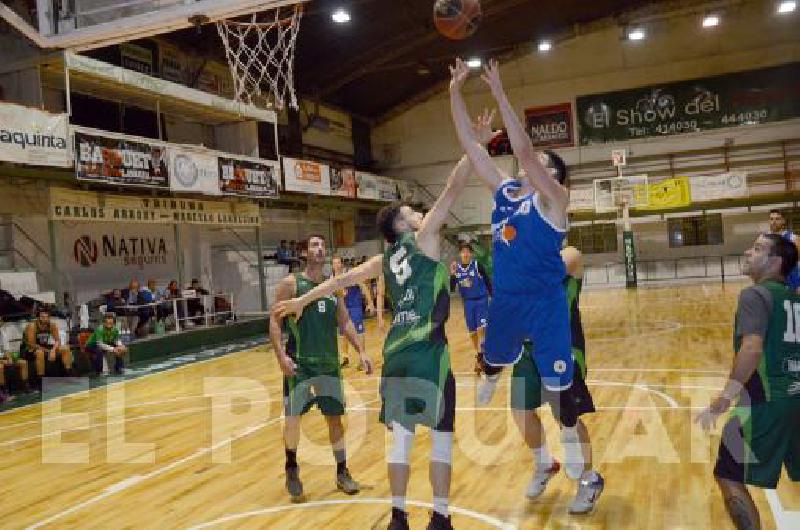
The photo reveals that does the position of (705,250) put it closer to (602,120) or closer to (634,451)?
(602,120)

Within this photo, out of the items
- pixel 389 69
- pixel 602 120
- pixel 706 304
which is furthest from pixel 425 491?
pixel 602 120

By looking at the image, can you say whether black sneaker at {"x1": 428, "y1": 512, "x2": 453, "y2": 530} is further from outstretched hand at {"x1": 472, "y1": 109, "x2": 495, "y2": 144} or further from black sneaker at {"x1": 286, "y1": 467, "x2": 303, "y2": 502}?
outstretched hand at {"x1": 472, "y1": 109, "x2": 495, "y2": 144}

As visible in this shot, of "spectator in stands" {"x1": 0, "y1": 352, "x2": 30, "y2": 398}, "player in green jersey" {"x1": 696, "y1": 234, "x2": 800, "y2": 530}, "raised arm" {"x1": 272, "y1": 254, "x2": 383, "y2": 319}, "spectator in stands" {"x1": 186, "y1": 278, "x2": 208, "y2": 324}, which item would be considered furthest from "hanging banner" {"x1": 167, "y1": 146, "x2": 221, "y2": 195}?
"player in green jersey" {"x1": 696, "y1": 234, "x2": 800, "y2": 530}

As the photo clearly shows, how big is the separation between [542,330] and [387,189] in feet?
74.5

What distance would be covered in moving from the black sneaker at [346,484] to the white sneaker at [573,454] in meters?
1.52

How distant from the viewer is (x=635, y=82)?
85.3 ft

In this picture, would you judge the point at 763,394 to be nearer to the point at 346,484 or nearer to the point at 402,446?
the point at 402,446

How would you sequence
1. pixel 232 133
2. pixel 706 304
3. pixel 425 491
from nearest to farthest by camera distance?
pixel 425 491 → pixel 706 304 → pixel 232 133

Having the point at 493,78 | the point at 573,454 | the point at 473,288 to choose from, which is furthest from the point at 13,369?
the point at 493,78

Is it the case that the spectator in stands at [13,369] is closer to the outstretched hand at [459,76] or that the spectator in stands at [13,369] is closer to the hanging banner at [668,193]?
the outstretched hand at [459,76]

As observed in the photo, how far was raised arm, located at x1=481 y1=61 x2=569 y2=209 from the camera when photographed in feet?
11.2

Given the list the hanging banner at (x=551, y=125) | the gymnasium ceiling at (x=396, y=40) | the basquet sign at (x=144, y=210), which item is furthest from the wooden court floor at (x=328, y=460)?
the hanging banner at (x=551, y=125)

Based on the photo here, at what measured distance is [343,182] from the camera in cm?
2264

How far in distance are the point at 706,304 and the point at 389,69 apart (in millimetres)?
14295
